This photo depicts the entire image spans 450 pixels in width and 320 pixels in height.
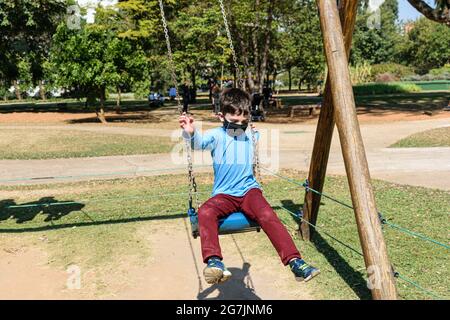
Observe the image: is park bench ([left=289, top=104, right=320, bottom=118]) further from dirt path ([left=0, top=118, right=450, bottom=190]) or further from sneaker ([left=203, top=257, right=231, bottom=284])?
sneaker ([left=203, top=257, right=231, bottom=284])

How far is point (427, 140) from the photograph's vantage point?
15.0 m

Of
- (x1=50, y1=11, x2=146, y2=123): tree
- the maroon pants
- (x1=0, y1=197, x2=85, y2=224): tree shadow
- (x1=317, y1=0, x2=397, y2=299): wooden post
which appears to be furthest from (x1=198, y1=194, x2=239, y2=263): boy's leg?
(x1=50, y1=11, x2=146, y2=123): tree

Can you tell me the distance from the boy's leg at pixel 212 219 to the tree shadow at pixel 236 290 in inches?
44.1

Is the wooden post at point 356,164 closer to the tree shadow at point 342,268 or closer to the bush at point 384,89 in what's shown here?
the tree shadow at point 342,268

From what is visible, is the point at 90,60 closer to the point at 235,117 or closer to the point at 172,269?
the point at 172,269

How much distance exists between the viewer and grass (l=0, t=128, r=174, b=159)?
14578mm

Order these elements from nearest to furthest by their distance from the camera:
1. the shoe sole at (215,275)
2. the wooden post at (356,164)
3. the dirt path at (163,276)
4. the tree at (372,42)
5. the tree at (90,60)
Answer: the shoe sole at (215,275) → the wooden post at (356,164) → the dirt path at (163,276) → the tree at (90,60) → the tree at (372,42)

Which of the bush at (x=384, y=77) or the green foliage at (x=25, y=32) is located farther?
the bush at (x=384, y=77)

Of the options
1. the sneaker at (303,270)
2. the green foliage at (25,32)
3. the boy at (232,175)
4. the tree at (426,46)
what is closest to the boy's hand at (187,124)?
the boy at (232,175)

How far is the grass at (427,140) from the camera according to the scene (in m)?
14.4

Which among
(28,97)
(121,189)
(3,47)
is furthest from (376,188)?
(28,97)

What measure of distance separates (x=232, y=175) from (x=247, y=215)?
392 millimetres
